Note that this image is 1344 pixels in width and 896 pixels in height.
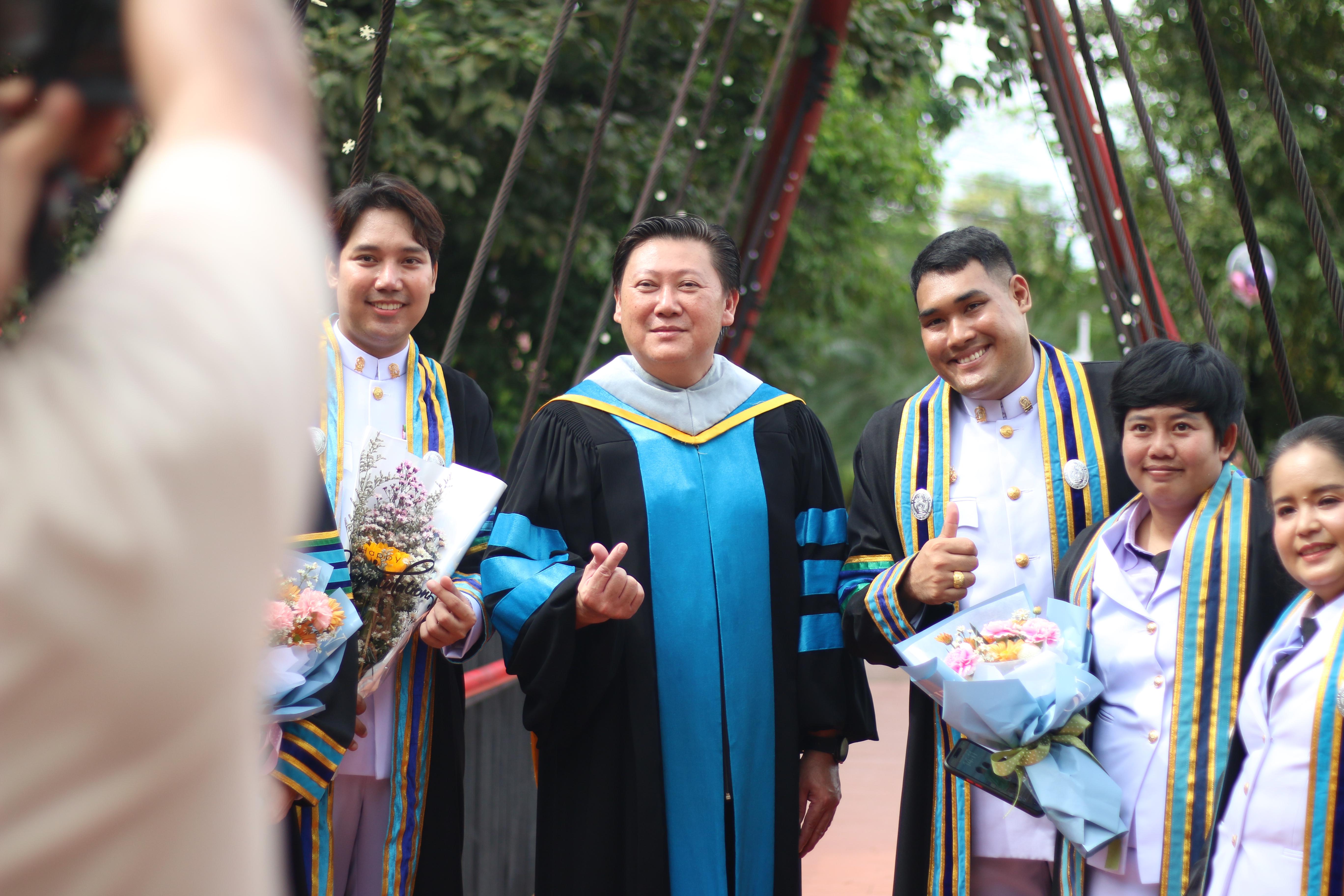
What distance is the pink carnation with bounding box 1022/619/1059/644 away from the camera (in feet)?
8.14

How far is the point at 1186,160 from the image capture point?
1310cm

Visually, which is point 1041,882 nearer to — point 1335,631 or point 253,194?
point 1335,631

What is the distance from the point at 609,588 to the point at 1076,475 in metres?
1.14

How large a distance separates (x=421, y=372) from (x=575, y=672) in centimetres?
86

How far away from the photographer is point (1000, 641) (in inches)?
100

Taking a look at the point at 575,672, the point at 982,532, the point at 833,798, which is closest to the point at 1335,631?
the point at 982,532

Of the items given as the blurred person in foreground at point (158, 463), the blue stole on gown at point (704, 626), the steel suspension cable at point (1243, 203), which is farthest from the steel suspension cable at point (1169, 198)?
the blurred person in foreground at point (158, 463)

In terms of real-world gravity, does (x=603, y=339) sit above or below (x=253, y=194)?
above

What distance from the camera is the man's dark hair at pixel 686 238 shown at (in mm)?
3107

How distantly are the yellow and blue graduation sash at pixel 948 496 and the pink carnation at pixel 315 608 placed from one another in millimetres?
1219

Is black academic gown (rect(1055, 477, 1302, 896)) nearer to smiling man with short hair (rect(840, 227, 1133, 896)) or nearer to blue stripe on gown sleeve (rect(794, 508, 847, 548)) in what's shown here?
smiling man with short hair (rect(840, 227, 1133, 896))

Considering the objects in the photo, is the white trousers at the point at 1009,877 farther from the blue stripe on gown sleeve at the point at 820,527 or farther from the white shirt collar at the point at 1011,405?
the white shirt collar at the point at 1011,405

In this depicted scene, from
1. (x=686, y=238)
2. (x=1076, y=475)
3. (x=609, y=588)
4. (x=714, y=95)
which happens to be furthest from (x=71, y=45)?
(x=714, y=95)

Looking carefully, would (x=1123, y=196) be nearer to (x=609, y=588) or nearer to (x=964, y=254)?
(x=964, y=254)
